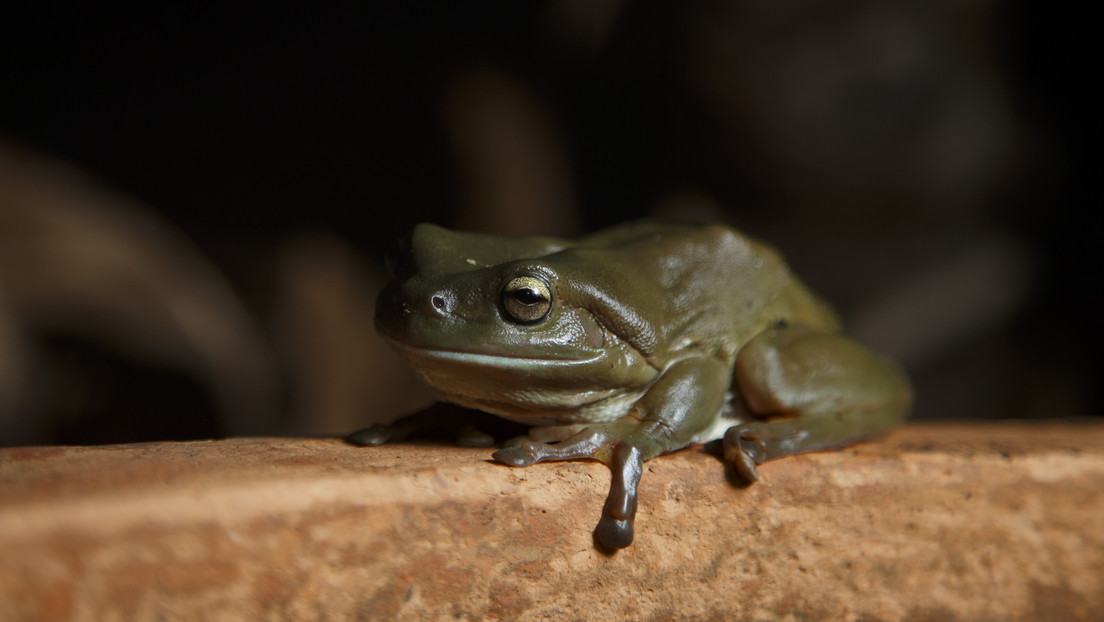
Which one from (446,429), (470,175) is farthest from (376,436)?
(470,175)

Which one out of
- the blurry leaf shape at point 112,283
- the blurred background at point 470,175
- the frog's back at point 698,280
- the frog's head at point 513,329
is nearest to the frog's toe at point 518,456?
the frog's head at point 513,329

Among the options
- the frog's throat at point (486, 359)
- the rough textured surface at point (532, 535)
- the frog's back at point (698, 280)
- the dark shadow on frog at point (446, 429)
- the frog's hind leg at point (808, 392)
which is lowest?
the rough textured surface at point (532, 535)

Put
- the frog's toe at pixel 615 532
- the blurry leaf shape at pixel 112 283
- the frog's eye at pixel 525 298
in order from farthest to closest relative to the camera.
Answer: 1. the blurry leaf shape at pixel 112 283
2. the frog's eye at pixel 525 298
3. the frog's toe at pixel 615 532

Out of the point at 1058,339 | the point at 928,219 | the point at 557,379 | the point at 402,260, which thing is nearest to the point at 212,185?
the point at 402,260

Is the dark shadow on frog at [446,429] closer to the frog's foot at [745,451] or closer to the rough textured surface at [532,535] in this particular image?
the rough textured surface at [532,535]

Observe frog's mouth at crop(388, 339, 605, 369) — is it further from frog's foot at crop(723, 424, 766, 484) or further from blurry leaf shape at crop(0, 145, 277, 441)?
blurry leaf shape at crop(0, 145, 277, 441)

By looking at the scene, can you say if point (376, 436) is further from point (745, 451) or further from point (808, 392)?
point (808, 392)

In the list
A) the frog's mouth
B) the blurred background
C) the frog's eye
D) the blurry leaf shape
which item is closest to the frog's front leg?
the frog's mouth

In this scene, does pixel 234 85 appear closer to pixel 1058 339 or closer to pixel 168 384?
pixel 168 384
